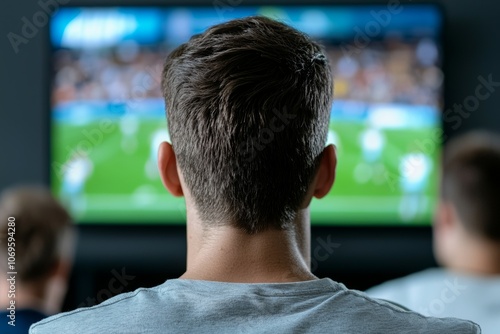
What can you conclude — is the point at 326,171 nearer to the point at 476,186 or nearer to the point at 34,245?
the point at 476,186

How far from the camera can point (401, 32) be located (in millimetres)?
4711

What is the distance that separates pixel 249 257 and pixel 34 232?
134cm

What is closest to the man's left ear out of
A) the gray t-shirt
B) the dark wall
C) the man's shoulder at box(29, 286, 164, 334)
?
the gray t-shirt

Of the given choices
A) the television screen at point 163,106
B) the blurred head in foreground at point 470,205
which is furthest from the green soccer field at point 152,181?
the blurred head in foreground at point 470,205

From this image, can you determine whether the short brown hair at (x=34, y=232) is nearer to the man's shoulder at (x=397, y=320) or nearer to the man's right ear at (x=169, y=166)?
the man's right ear at (x=169, y=166)

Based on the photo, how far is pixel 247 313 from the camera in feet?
3.33

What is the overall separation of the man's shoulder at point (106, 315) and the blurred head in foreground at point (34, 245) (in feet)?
3.75

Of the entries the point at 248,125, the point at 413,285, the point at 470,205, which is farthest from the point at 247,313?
the point at 470,205

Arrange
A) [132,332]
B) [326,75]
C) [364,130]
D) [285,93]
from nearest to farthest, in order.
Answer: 1. [132,332]
2. [285,93]
3. [326,75]
4. [364,130]

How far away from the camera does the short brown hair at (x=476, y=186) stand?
2176mm

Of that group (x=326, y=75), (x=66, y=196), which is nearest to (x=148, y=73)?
(x=66, y=196)

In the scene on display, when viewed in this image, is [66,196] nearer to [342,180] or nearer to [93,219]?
[93,219]

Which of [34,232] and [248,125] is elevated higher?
[248,125]

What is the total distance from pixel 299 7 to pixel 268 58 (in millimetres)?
3673
